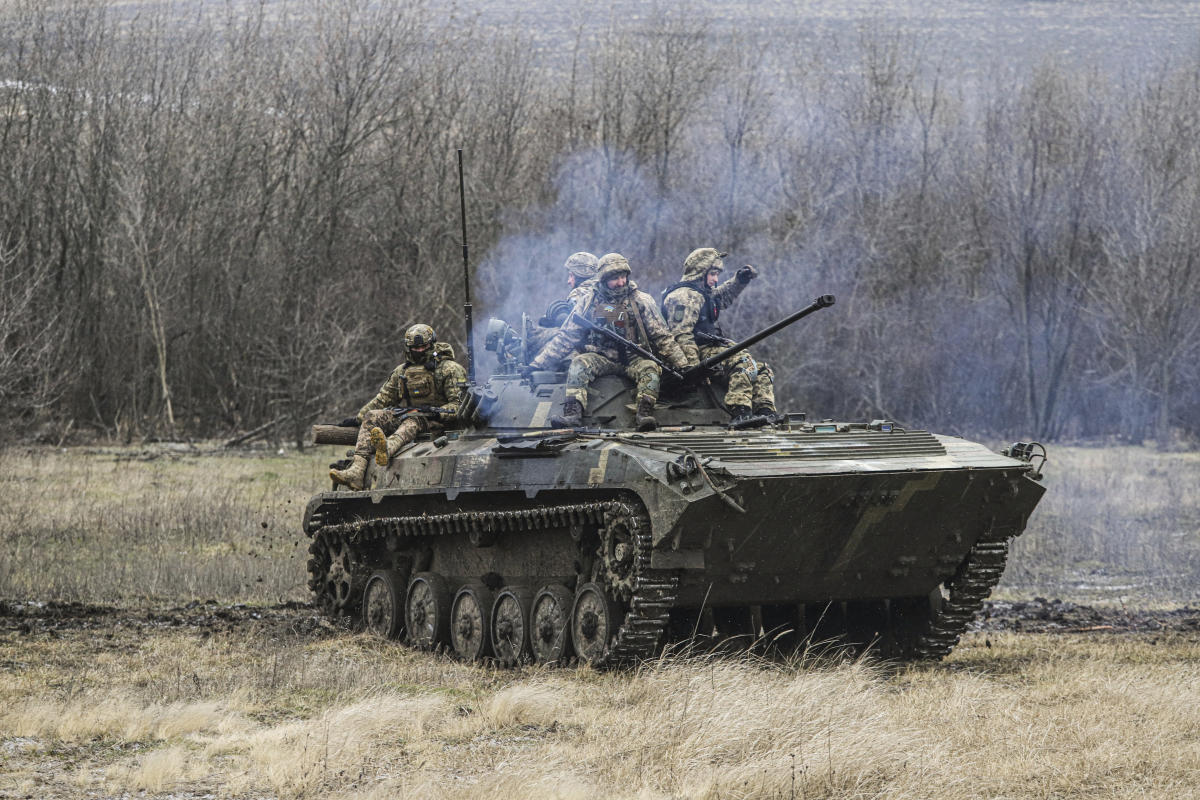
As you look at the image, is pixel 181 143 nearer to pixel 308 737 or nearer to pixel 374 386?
pixel 374 386

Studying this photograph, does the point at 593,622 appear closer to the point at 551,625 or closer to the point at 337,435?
the point at 551,625

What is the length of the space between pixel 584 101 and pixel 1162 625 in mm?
25480

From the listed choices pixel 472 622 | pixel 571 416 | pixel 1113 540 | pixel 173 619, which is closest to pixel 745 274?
pixel 571 416

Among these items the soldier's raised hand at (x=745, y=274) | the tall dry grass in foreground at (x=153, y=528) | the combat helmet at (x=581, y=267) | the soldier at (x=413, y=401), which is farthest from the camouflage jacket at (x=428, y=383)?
the tall dry grass in foreground at (x=153, y=528)

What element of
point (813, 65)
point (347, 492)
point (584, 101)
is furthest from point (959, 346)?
point (347, 492)

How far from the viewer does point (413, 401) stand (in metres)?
14.2

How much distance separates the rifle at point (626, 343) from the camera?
12.3m

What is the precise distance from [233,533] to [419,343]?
6434 mm

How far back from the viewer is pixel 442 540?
13.6m

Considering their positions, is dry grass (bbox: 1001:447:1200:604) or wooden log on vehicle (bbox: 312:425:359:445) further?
dry grass (bbox: 1001:447:1200:604)

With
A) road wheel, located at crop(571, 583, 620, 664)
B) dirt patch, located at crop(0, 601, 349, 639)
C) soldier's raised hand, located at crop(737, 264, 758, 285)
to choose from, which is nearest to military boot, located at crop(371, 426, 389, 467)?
dirt patch, located at crop(0, 601, 349, 639)

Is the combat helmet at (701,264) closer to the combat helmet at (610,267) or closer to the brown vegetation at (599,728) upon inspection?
the combat helmet at (610,267)

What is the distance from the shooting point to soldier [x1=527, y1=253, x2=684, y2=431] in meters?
12.4

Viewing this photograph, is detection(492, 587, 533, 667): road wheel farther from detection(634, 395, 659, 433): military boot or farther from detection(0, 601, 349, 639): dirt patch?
detection(0, 601, 349, 639): dirt patch
